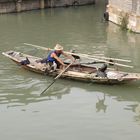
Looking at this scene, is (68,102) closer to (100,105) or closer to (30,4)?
(100,105)

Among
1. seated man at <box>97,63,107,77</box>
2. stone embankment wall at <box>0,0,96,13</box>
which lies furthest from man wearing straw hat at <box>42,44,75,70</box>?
stone embankment wall at <box>0,0,96,13</box>

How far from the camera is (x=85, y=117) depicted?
1224cm

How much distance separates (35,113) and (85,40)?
9.79 meters

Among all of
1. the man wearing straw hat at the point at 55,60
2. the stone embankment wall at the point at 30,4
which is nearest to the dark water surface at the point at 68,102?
the man wearing straw hat at the point at 55,60

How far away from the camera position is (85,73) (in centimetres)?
1495

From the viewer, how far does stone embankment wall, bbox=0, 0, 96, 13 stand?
29344 millimetres

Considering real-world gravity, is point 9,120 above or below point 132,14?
below

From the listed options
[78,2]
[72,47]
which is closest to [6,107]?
[72,47]

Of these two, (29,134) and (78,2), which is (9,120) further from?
(78,2)

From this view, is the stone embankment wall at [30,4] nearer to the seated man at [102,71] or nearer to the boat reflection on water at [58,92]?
the boat reflection on water at [58,92]

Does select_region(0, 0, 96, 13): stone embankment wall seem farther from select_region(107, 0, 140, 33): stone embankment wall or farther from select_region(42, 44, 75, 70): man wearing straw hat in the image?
select_region(42, 44, 75, 70): man wearing straw hat

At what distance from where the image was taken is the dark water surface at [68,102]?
11383 millimetres

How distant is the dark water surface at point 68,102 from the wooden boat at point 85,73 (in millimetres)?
249

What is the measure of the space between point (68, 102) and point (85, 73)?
1901mm
